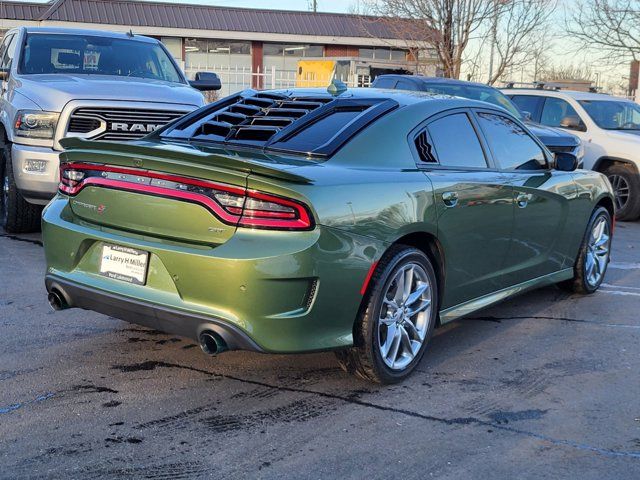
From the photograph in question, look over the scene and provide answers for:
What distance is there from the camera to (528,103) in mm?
12789

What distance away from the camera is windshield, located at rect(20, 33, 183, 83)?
28.1 feet

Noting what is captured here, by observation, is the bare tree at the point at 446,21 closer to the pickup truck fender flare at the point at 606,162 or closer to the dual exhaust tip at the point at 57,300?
the pickup truck fender flare at the point at 606,162

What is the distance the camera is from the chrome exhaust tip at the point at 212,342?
3746 mm

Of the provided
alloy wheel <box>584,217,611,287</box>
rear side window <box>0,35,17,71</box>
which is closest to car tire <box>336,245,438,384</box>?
alloy wheel <box>584,217,611,287</box>

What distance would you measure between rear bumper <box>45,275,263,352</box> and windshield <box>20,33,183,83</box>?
16.2ft

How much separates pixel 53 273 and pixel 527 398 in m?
2.64

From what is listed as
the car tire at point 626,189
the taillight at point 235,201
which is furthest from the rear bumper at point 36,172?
the car tire at point 626,189

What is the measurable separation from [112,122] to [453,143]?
3808 millimetres

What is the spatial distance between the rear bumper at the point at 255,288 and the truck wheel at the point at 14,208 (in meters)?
4.29

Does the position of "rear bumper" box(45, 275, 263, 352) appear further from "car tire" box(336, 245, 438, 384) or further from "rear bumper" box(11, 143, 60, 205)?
"rear bumper" box(11, 143, 60, 205)

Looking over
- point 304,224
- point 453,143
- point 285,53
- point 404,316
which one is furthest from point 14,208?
point 285,53

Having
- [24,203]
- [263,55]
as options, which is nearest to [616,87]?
[263,55]

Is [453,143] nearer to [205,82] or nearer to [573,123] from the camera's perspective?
[205,82]

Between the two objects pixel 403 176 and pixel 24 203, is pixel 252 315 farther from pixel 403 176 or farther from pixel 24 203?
pixel 24 203
